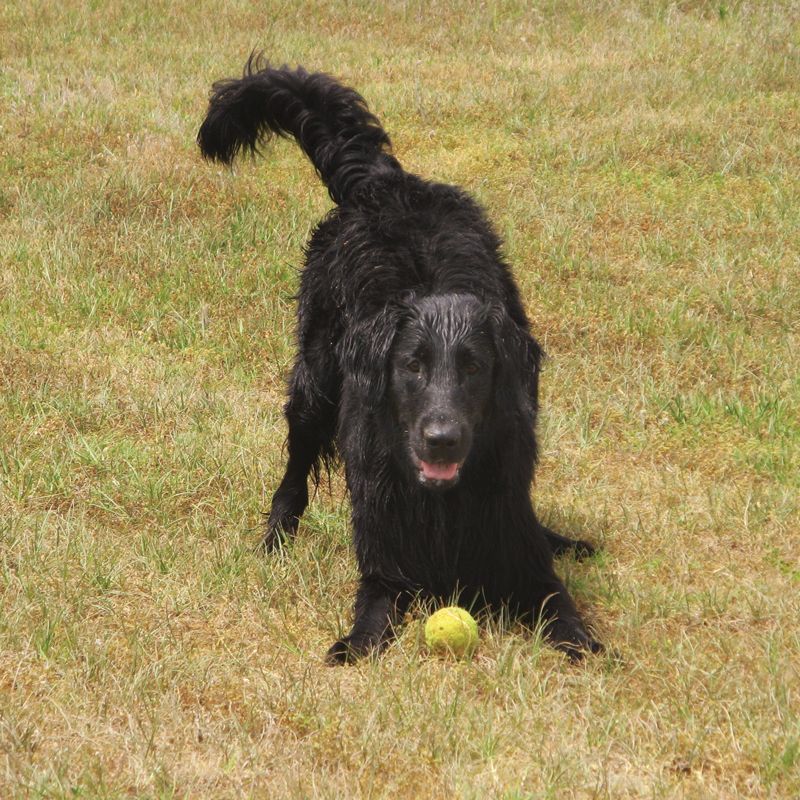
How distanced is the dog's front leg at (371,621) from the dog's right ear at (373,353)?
0.65 metres

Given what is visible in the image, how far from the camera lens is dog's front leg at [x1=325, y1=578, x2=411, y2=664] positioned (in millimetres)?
4070

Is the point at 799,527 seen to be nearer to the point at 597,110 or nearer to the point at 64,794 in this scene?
the point at 64,794

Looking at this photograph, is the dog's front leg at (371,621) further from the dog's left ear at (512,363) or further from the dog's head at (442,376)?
the dog's left ear at (512,363)

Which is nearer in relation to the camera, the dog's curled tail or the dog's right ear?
the dog's right ear

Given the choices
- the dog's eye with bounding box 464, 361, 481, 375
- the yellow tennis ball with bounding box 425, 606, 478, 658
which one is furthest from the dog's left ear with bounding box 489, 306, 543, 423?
the yellow tennis ball with bounding box 425, 606, 478, 658

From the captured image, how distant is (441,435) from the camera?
12.7 feet

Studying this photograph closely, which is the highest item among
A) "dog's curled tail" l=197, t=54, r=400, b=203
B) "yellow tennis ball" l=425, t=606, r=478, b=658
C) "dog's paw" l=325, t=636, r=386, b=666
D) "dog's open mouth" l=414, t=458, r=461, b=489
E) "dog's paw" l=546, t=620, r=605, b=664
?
"dog's curled tail" l=197, t=54, r=400, b=203

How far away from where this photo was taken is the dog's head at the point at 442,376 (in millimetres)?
3963

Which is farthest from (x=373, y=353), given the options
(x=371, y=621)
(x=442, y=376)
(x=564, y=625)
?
(x=564, y=625)

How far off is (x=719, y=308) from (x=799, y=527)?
2677mm

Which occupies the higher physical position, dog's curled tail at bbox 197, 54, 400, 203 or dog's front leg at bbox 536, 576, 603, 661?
Answer: dog's curled tail at bbox 197, 54, 400, 203

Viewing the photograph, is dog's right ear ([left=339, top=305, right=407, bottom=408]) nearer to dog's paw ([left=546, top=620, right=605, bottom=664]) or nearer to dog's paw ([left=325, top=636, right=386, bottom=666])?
dog's paw ([left=325, top=636, right=386, bottom=666])

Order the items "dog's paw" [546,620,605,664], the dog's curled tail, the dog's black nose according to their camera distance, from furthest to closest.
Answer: the dog's curled tail, "dog's paw" [546,620,605,664], the dog's black nose

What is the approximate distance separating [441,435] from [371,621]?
76cm
